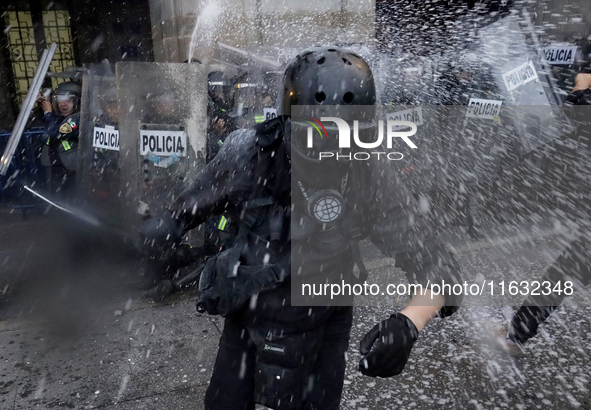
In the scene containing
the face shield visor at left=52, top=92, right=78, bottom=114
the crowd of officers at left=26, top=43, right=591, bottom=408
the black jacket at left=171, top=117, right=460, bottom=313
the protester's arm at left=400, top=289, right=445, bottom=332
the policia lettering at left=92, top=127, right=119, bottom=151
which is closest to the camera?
the protester's arm at left=400, top=289, right=445, bottom=332

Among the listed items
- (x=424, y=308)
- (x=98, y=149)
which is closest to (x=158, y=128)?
(x=98, y=149)

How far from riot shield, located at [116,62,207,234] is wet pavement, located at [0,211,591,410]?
963 mm

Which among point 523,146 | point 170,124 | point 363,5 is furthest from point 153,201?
point 363,5

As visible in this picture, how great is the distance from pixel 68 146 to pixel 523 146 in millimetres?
5396

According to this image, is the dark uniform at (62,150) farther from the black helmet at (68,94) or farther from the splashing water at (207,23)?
the splashing water at (207,23)

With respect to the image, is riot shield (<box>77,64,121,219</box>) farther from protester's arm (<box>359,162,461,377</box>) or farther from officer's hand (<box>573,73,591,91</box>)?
officer's hand (<box>573,73,591,91</box>)

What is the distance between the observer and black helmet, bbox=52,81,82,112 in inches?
268

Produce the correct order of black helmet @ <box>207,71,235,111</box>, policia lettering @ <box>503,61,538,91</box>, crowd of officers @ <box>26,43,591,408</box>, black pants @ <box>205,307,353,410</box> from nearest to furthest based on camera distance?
black pants @ <box>205,307,353,410</box> < crowd of officers @ <box>26,43,591,408</box> < black helmet @ <box>207,71,235,111</box> < policia lettering @ <box>503,61,538,91</box>

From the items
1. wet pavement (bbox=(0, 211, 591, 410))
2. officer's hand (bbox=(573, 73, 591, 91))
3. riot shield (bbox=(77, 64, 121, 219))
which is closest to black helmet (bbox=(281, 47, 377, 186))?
wet pavement (bbox=(0, 211, 591, 410))

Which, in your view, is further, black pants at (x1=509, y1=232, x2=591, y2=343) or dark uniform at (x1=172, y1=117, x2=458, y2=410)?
black pants at (x1=509, y1=232, x2=591, y2=343)

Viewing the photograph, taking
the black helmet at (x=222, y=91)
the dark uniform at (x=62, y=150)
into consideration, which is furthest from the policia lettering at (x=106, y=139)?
the black helmet at (x=222, y=91)

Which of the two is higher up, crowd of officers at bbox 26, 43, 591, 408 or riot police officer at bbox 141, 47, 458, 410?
riot police officer at bbox 141, 47, 458, 410

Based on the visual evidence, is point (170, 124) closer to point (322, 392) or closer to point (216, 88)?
point (216, 88)

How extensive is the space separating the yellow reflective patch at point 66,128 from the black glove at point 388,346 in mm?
5440
